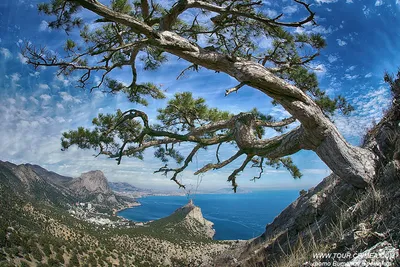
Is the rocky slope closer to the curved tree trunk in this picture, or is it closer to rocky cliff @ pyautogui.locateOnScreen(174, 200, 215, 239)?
the curved tree trunk

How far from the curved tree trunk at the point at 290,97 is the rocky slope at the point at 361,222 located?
229 mm

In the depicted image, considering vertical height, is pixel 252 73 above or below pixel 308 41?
below

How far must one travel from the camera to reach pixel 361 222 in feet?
6.55

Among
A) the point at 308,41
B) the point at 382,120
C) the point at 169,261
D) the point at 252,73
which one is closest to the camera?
the point at 252,73

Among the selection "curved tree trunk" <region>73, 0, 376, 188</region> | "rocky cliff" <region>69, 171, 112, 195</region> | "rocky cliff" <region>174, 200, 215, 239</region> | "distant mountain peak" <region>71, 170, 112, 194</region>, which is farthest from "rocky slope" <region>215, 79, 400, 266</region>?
"distant mountain peak" <region>71, 170, 112, 194</region>

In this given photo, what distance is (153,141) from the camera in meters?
5.11

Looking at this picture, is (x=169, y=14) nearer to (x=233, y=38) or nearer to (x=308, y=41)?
(x=233, y=38)

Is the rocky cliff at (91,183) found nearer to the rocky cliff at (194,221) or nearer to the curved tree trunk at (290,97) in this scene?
the rocky cliff at (194,221)

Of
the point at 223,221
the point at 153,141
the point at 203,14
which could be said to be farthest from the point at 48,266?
the point at 223,221

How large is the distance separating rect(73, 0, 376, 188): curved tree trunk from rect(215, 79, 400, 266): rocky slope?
0.75ft

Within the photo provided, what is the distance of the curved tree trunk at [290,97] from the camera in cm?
306

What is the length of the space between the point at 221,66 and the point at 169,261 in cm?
2533

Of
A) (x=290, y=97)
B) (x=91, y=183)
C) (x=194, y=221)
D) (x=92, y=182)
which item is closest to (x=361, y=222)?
(x=290, y=97)

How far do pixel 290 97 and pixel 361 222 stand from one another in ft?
5.50
